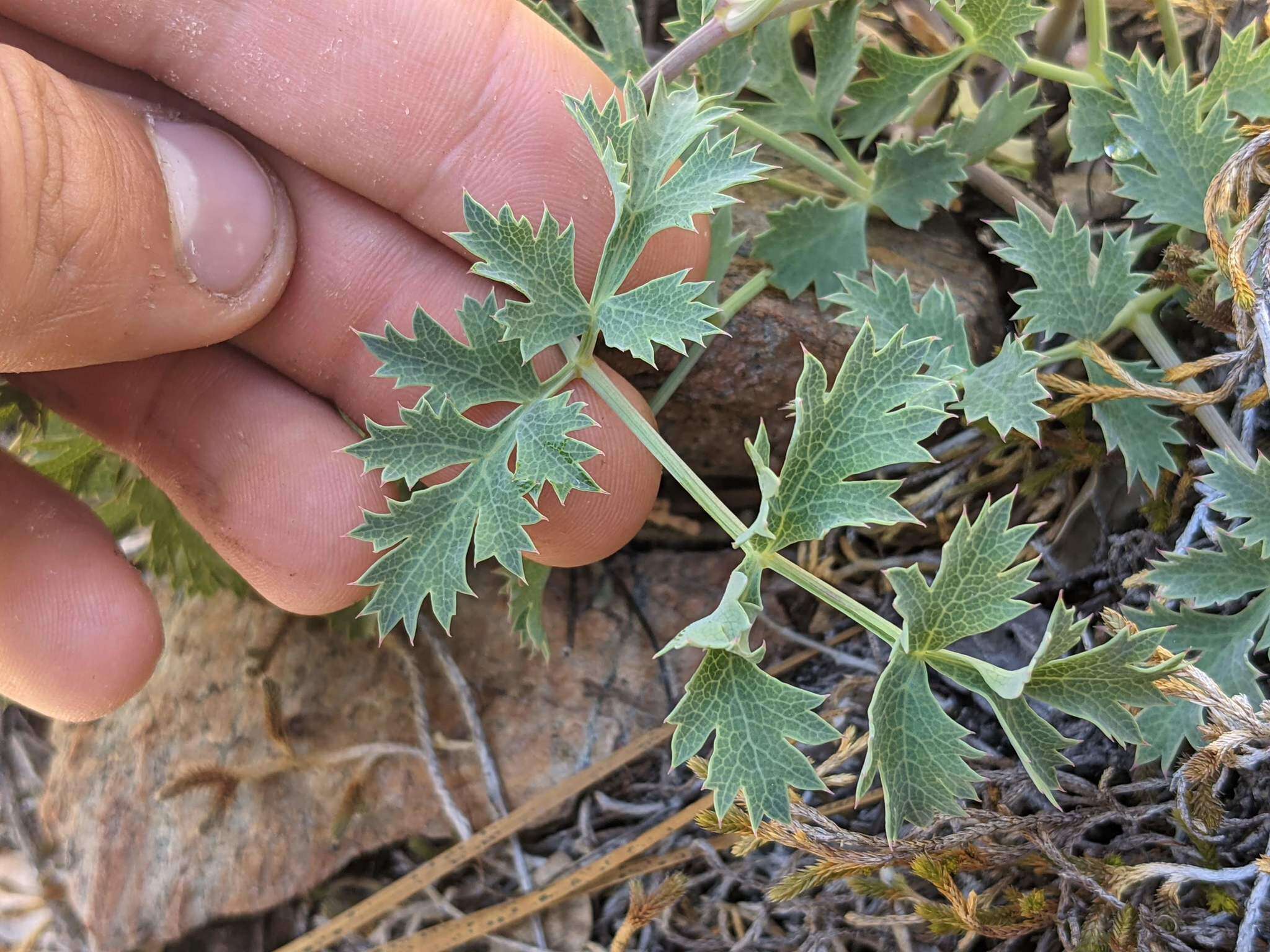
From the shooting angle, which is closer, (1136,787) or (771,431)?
(1136,787)

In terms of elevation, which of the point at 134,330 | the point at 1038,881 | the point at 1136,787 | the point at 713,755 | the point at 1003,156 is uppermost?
the point at 1003,156

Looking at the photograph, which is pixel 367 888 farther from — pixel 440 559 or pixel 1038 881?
pixel 1038 881

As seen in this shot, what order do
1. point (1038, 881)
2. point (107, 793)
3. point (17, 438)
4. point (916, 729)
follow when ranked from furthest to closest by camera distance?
1. point (107, 793)
2. point (17, 438)
3. point (1038, 881)
4. point (916, 729)

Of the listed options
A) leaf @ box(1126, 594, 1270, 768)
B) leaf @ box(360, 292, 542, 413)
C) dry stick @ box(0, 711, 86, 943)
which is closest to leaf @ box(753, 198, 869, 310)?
leaf @ box(360, 292, 542, 413)

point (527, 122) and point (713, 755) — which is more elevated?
point (527, 122)

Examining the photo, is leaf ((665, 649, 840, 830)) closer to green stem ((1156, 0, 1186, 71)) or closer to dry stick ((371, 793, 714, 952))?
dry stick ((371, 793, 714, 952))

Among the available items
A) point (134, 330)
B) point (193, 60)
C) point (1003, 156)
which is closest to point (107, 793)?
point (134, 330)
